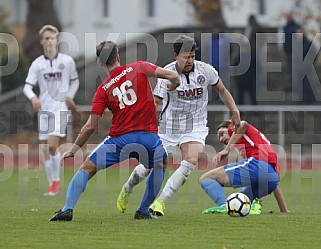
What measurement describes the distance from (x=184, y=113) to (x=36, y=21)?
19393 millimetres

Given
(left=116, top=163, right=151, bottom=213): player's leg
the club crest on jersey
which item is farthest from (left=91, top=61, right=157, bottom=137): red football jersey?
(left=116, top=163, right=151, bottom=213): player's leg

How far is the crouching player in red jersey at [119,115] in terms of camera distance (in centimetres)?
1164

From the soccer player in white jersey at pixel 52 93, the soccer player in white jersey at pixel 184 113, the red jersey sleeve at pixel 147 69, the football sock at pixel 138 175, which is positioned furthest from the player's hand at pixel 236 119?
the soccer player in white jersey at pixel 52 93

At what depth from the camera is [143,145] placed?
11867 mm

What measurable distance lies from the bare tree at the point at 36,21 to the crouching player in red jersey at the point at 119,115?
2033cm

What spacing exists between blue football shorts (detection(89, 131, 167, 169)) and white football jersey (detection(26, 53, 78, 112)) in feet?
20.3

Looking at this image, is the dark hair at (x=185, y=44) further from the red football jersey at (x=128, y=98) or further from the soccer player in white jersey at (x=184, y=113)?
the red football jersey at (x=128, y=98)

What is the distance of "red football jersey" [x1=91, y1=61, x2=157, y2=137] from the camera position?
1164 cm

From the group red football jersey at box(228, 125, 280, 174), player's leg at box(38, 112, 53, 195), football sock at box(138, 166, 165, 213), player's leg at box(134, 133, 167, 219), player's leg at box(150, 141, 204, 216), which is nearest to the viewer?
player's leg at box(134, 133, 167, 219)

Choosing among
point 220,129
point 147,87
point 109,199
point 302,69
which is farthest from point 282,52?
point 147,87

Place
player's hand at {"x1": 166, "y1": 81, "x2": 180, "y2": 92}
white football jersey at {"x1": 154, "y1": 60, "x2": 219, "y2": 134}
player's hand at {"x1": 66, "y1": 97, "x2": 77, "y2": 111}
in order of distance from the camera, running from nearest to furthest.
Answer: player's hand at {"x1": 166, "y1": 81, "x2": 180, "y2": 92}
white football jersey at {"x1": 154, "y1": 60, "x2": 219, "y2": 134}
player's hand at {"x1": 66, "y1": 97, "x2": 77, "y2": 111}

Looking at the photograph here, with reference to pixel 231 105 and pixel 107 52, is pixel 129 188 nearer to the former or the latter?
pixel 231 105

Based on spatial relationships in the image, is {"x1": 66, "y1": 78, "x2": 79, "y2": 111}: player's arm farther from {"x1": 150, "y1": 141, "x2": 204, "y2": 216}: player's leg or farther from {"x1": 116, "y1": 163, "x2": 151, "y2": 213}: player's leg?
{"x1": 150, "y1": 141, "x2": 204, "y2": 216}: player's leg

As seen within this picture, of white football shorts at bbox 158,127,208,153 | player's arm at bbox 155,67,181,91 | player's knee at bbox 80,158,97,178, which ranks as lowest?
player's knee at bbox 80,158,97,178
